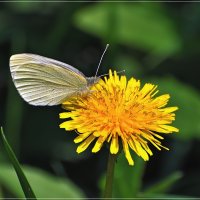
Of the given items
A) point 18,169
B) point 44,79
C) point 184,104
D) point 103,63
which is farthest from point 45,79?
point 103,63

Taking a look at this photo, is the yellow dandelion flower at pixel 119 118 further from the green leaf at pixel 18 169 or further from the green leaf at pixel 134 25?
the green leaf at pixel 134 25

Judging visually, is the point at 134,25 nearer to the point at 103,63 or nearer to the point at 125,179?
the point at 103,63

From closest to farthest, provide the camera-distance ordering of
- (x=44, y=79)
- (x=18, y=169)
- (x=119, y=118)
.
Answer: (x=18, y=169), (x=119, y=118), (x=44, y=79)

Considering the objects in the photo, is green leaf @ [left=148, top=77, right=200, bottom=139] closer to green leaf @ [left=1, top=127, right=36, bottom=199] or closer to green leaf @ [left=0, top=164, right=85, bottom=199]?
green leaf @ [left=0, top=164, right=85, bottom=199]

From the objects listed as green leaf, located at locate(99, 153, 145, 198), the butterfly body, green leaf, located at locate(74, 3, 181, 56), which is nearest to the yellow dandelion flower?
the butterfly body

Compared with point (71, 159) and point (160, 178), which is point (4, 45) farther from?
point (160, 178)

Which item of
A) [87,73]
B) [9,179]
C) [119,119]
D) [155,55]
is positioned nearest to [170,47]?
[155,55]
